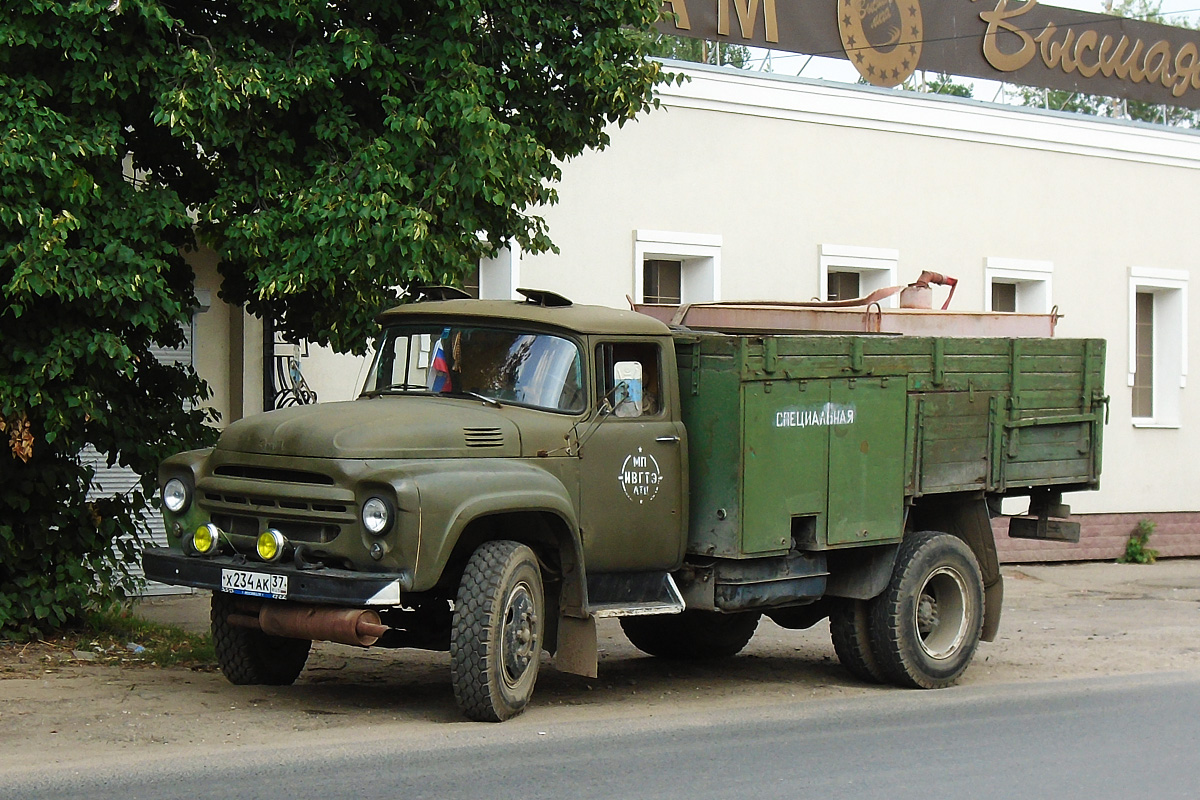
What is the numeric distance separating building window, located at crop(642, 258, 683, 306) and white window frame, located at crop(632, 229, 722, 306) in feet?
0.07

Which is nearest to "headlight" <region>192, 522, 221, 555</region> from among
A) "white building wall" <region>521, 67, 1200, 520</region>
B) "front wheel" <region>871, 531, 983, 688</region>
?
"front wheel" <region>871, 531, 983, 688</region>

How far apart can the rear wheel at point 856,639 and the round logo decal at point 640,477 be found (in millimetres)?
1885

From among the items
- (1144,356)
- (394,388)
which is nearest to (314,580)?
(394,388)

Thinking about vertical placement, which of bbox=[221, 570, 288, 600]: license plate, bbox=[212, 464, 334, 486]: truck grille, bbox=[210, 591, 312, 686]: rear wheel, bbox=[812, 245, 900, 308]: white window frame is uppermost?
bbox=[812, 245, 900, 308]: white window frame

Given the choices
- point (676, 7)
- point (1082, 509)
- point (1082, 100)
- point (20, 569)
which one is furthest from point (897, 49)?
point (20, 569)

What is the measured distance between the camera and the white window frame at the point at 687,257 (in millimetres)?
15828

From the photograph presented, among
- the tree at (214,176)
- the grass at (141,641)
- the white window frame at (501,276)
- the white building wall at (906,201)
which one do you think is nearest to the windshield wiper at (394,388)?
the tree at (214,176)

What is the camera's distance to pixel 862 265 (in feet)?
57.7

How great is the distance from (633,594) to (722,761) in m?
1.84

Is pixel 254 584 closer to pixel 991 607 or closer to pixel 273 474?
pixel 273 474

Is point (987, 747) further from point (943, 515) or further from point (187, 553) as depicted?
point (187, 553)

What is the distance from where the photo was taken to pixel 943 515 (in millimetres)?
10516

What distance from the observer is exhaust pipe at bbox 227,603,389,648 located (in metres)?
7.45

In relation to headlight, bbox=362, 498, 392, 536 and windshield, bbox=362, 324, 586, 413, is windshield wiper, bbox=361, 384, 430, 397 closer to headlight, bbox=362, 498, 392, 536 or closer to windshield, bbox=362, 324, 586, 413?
windshield, bbox=362, 324, 586, 413
